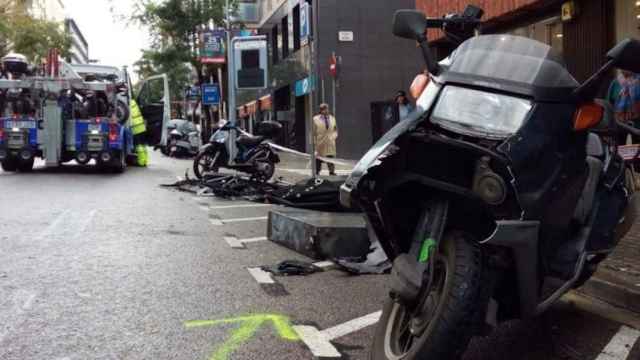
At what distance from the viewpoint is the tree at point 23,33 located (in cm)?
4328

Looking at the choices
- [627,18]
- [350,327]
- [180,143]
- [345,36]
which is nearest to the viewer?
[350,327]

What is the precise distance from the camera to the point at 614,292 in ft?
15.4

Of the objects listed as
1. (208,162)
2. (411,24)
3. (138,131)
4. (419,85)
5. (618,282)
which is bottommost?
(618,282)

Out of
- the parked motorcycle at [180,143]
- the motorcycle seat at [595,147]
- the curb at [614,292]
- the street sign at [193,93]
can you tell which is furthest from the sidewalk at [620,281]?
the street sign at [193,93]

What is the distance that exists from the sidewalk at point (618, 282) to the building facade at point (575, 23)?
544cm

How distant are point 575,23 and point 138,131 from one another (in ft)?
39.6

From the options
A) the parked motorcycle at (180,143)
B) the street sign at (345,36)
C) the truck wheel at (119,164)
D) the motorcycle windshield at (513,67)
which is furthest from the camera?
the parked motorcycle at (180,143)

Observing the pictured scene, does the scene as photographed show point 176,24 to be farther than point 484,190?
Yes

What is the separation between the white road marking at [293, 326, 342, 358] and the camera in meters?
3.72

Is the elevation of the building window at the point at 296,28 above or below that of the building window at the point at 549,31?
above

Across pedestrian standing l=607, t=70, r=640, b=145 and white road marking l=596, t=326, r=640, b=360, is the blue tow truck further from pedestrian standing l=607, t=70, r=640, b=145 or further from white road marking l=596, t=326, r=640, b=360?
white road marking l=596, t=326, r=640, b=360

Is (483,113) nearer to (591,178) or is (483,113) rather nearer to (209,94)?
(591,178)

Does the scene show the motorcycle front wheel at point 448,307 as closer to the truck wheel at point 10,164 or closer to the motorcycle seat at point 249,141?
the motorcycle seat at point 249,141

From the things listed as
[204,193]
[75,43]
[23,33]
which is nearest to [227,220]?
[204,193]
